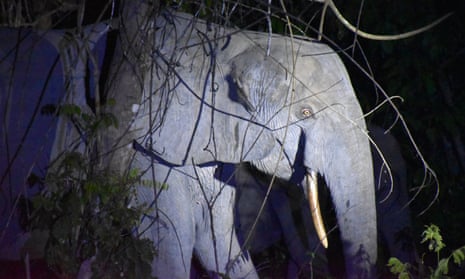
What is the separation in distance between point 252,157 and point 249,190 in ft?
3.95

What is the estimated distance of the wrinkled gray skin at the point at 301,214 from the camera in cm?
A: 509

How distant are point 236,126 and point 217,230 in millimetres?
538

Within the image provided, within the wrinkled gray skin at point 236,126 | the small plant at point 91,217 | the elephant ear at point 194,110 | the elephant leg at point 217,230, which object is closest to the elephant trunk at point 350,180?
the wrinkled gray skin at point 236,126

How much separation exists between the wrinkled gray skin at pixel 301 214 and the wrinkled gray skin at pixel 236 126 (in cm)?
110

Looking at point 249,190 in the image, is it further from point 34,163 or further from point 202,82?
point 34,163

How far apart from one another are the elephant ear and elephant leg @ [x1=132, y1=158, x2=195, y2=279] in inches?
3.7

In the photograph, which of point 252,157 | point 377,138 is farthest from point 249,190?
point 252,157

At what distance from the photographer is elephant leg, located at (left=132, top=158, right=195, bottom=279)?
3.88 m

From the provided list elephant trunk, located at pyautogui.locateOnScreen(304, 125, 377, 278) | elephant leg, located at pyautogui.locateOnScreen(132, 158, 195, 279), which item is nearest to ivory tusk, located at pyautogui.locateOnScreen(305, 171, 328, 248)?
elephant trunk, located at pyautogui.locateOnScreen(304, 125, 377, 278)

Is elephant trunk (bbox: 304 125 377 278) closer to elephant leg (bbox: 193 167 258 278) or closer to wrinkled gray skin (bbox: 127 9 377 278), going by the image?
wrinkled gray skin (bbox: 127 9 377 278)

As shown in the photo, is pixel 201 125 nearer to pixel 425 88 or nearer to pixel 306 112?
pixel 306 112

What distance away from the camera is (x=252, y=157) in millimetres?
3951

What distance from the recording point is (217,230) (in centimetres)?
421

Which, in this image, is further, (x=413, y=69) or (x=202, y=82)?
(x=413, y=69)
